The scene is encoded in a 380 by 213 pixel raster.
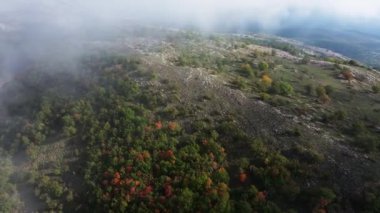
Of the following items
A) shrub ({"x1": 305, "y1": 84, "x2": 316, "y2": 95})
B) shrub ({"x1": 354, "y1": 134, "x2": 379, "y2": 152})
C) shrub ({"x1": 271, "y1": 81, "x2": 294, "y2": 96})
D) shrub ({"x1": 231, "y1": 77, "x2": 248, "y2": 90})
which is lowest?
shrub ({"x1": 354, "y1": 134, "x2": 379, "y2": 152})

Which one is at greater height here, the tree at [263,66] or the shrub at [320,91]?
the tree at [263,66]

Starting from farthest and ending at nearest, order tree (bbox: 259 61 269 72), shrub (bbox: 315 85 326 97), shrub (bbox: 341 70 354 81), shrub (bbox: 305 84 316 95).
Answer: shrub (bbox: 341 70 354 81) < tree (bbox: 259 61 269 72) < shrub (bbox: 305 84 316 95) < shrub (bbox: 315 85 326 97)

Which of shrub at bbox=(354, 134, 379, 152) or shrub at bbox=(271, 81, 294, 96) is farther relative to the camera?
shrub at bbox=(271, 81, 294, 96)

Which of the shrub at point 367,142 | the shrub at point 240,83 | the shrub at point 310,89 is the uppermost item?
the shrub at point 240,83

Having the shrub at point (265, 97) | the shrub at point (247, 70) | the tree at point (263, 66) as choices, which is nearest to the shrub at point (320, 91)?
the shrub at point (265, 97)

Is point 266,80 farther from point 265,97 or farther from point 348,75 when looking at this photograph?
point 348,75

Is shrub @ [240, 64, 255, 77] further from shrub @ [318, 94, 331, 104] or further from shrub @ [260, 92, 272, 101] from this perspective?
shrub @ [318, 94, 331, 104]

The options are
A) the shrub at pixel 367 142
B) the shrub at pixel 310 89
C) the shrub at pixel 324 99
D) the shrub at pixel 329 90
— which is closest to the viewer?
the shrub at pixel 367 142

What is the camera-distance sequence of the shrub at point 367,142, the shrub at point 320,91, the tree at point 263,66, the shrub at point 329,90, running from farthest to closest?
1. the tree at point 263,66
2. the shrub at point 329,90
3. the shrub at point 320,91
4. the shrub at point 367,142

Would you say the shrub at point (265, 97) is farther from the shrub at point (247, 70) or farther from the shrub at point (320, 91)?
the shrub at point (247, 70)

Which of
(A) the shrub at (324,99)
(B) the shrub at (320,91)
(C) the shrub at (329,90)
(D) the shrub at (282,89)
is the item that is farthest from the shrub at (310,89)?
(D) the shrub at (282,89)

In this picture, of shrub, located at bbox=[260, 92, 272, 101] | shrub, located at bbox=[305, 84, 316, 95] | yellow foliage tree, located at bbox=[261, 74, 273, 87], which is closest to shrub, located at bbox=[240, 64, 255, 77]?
yellow foliage tree, located at bbox=[261, 74, 273, 87]

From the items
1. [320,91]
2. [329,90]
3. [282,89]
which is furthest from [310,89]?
[282,89]

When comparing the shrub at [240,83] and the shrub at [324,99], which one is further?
the shrub at [324,99]
